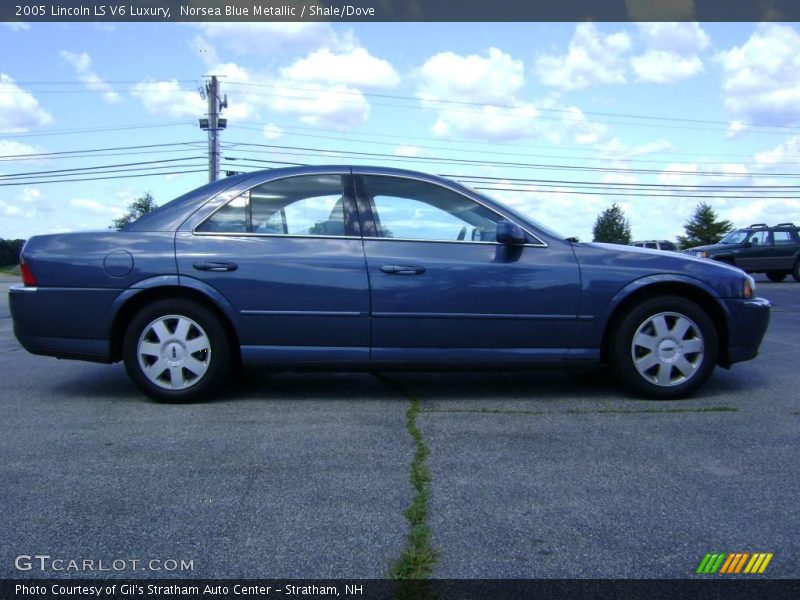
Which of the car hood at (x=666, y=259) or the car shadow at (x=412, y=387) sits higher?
the car hood at (x=666, y=259)

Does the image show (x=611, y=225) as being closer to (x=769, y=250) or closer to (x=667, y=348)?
(x=769, y=250)

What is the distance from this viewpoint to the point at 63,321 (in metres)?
4.90

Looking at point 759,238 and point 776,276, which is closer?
point 759,238

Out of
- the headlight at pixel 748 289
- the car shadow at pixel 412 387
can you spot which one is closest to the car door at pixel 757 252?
the car shadow at pixel 412 387

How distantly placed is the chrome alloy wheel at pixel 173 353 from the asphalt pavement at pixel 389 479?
0.19m

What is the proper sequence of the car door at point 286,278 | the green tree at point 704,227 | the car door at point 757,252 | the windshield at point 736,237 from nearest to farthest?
the car door at point 286,278, the car door at point 757,252, the windshield at point 736,237, the green tree at point 704,227

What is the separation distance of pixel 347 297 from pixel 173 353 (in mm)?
1152

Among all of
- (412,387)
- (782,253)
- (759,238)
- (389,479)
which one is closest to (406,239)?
(412,387)

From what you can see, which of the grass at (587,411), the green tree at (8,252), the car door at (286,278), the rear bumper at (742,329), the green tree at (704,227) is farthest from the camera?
the green tree at (704,227)

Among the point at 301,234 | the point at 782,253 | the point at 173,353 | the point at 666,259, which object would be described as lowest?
the point at 173,353

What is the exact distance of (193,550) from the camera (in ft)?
8.73

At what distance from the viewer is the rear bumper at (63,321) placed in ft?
16.0

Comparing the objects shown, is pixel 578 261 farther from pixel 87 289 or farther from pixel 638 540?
pixel 87 289

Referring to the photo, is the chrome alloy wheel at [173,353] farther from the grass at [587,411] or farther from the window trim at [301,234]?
the grass at [587,411]
